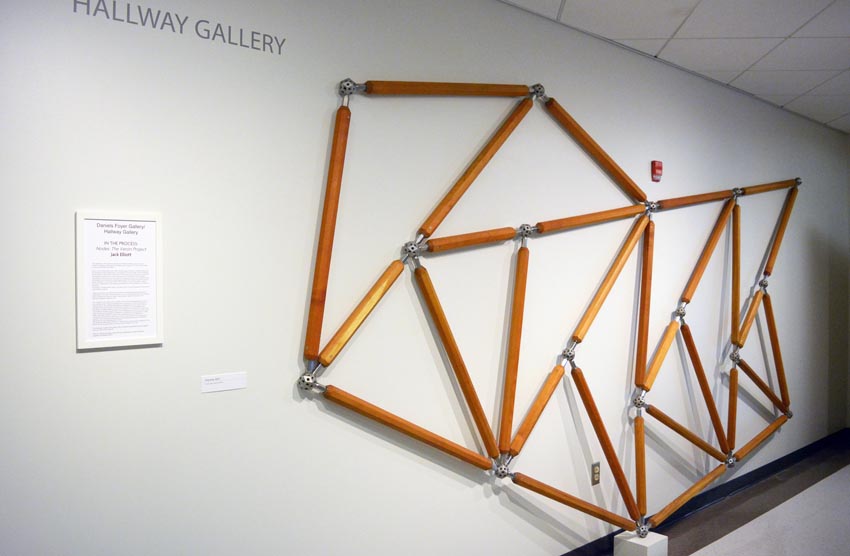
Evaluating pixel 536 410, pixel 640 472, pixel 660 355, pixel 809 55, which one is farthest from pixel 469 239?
pixel 809 55

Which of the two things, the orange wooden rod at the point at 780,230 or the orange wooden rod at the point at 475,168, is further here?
the orange wooden rod at the point at 780,230

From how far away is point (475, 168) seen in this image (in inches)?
81.7

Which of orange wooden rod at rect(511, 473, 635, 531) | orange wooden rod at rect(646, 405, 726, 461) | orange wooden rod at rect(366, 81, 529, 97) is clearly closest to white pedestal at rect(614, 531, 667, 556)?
orange wooden rod at rect(511, 473, 635, 531)

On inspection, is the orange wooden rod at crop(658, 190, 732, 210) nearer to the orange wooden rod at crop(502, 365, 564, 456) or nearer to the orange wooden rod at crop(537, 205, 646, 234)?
the orange wooden rod at crop(537, 205, 646, 234)

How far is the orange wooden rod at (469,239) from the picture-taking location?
1963mm

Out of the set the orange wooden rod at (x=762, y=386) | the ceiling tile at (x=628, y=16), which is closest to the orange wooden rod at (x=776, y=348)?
the orange wooden rod at (x=762, y=386)

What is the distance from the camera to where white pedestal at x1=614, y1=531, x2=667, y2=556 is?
246 cm

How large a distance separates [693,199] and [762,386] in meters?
1.57

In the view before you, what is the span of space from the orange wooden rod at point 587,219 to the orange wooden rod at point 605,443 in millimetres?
706

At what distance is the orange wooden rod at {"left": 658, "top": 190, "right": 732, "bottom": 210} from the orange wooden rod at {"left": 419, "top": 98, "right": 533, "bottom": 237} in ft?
3.73

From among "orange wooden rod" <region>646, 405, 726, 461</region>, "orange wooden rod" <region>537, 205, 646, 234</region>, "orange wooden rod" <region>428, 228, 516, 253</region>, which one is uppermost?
"orange wooden rod" <region>537, 205, 646, 234</region>

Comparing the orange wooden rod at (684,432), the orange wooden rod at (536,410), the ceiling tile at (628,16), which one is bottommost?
the orange wooden rod at (684,432)

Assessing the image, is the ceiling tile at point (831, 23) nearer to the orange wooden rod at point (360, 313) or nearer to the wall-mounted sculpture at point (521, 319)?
the wall-mounted sculpture at point (521, 319)

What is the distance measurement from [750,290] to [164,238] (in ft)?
12.3
